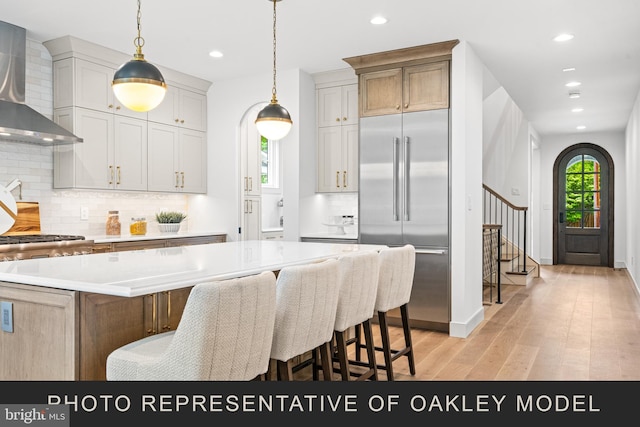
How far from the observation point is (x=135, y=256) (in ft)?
9.06

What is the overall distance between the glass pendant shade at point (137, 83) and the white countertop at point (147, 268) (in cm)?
84

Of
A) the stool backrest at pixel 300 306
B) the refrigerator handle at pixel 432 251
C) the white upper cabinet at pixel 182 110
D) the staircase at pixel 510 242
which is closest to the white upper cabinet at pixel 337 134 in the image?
the refrigerator handle at pixel 432 251

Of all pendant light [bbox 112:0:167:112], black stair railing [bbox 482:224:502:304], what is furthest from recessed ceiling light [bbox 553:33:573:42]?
pendant light [bbox 112:0:167:112]

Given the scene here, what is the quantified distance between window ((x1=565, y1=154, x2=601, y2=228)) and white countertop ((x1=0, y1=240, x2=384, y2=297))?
27.9 ft

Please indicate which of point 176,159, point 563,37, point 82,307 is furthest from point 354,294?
point 176,159

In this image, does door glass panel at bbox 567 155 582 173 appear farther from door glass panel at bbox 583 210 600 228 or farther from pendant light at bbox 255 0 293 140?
pendant light at bbox 255 0 293 140

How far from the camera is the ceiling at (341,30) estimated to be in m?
3.64

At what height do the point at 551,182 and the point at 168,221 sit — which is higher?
the point at 551,182

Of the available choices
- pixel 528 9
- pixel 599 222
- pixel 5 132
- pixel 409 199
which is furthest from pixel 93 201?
pixel 599 222

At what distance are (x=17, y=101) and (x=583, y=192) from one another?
31.7 ft

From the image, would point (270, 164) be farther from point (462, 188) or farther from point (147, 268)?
point (147, 268)

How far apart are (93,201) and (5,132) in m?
1.26

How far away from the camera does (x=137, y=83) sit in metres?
2.52

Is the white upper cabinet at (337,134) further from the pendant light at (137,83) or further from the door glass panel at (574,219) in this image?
the door glass panel at (574,219)
